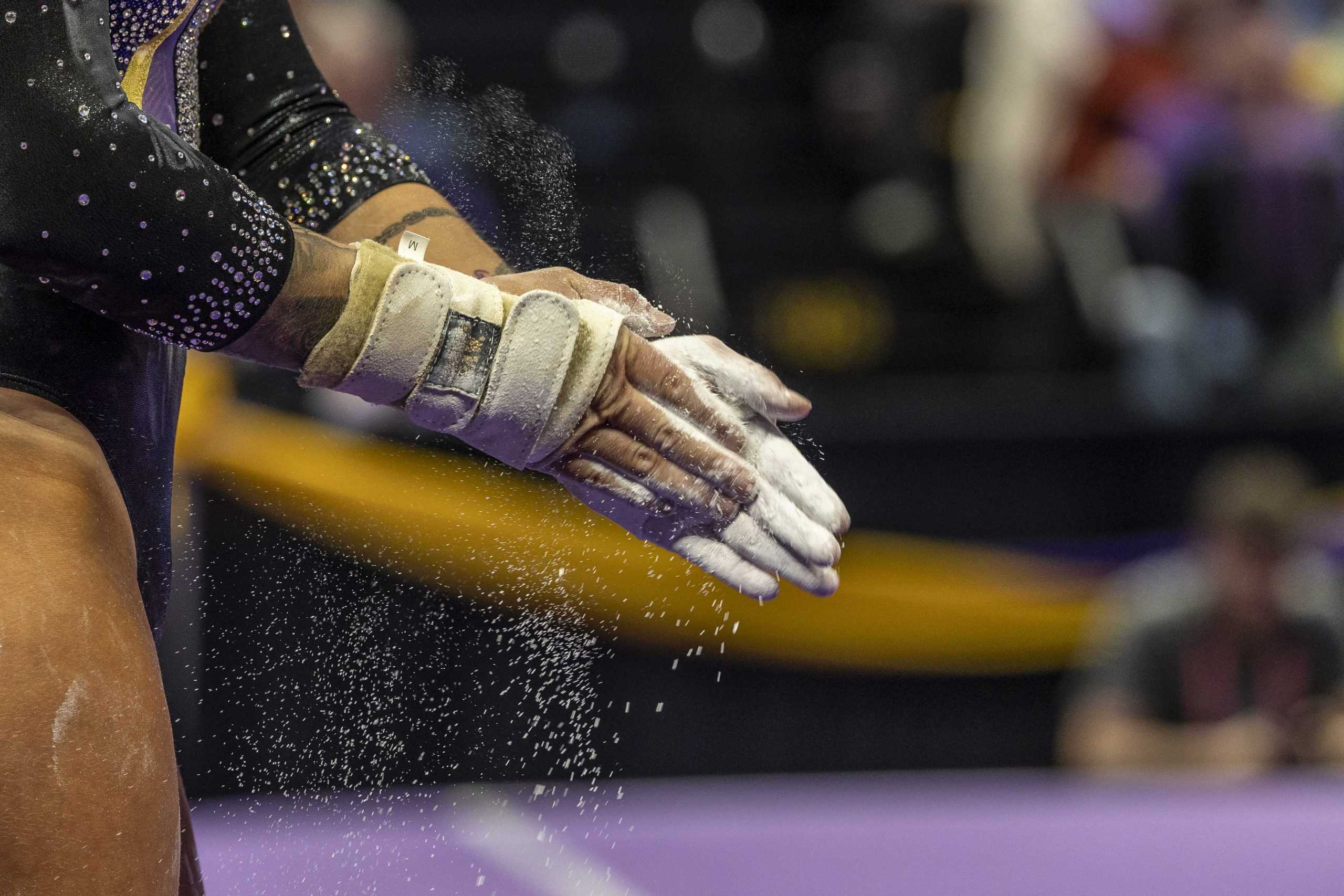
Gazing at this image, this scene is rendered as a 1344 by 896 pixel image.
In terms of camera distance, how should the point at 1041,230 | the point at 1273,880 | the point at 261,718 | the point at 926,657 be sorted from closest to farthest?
the point at 261,718
the point at 1273,880
the point at 926,657
the point at 1041,230

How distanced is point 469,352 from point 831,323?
3974mm

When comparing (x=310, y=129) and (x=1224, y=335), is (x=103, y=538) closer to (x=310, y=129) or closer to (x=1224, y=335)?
(x=310, y=129)

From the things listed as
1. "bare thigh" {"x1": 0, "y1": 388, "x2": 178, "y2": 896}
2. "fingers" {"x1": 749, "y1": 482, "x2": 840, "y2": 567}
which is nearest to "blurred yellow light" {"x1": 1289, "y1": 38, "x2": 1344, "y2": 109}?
"fingers" {"x1": 749, "y1": 482, "x2": 840, "y2": 567}

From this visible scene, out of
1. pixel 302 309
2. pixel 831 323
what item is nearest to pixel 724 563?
pixel 302 309

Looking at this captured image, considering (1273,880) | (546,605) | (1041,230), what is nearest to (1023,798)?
(1273,880)

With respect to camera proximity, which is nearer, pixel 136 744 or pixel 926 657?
pixel 136 744

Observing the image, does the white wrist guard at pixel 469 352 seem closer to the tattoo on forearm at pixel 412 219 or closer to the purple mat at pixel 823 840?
the tattoo on forearm at pixel 412 219

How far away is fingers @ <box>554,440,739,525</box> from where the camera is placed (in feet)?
3.88

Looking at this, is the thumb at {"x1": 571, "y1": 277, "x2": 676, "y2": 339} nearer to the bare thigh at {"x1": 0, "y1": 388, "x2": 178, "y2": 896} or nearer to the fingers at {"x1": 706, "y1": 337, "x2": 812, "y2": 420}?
the fingers at {"x1": 706, "y1": 337, "x2": 812, "y2": 420}

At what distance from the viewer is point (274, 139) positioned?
1.48 meters

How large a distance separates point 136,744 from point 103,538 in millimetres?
153

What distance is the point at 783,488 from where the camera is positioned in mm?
1245

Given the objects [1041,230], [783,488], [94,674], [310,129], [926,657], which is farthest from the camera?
[1041,230]

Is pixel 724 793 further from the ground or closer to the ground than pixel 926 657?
closer to the ground
